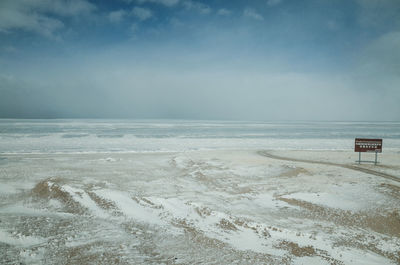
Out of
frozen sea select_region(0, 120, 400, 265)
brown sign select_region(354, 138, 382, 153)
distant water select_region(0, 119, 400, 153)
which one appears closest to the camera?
frozen sea select_region(0, 120, 400, 265)

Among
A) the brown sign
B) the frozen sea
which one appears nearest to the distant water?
the brown sign

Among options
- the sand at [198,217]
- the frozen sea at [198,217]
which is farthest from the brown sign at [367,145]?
the frozen sea at [198,217]

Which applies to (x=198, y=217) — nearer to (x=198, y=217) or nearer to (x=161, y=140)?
(x=198, y=217)

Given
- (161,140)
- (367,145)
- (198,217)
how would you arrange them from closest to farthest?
(198,217) → (367,145) → (161,140)

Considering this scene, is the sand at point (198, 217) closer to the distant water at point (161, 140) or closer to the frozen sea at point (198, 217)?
the frozen sea at point (198, 217)

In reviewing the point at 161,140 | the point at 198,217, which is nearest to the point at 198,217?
the point at 198,217

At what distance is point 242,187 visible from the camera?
8.83 m

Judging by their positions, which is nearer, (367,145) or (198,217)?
(198,217)

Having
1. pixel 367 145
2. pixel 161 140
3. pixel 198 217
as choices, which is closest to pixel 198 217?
pixel 198 217

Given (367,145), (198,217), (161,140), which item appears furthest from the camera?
(161,140)

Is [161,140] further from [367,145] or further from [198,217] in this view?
[198,217]

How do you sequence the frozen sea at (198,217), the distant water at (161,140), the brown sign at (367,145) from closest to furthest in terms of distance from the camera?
1. the frozen sea at (198,217)
2. the brown sign at (367,145)
3. the distant water at (161,140)

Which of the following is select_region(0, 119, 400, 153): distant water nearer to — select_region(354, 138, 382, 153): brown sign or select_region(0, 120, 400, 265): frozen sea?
select_region(354, 138, 382, 153): brown sign

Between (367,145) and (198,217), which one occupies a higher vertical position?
(367,145)
